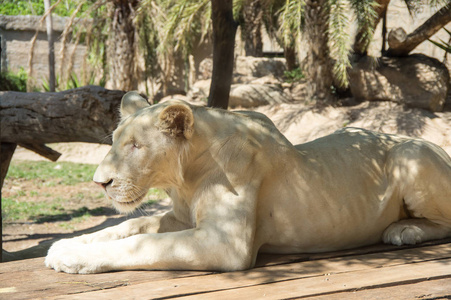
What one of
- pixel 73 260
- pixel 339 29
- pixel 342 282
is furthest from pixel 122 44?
pixel 342 282

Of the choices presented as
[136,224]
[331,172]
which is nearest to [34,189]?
[136,224]

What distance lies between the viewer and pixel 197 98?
1811 centimetres

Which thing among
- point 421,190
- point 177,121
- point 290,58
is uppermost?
point 290,58

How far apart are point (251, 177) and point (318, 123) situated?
34.6 feet

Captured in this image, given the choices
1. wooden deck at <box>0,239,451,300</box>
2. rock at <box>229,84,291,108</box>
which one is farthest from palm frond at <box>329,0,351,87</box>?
wooden deck at <box>0,239,451,300</box>

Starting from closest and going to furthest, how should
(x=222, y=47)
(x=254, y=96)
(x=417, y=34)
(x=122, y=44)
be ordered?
(x=222, y=47), (x=417, y=34), (x=254, y=96), (x=122, y=44)

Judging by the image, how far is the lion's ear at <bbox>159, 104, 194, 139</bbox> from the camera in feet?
11.0

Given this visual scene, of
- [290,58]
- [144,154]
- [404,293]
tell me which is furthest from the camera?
[290,58]

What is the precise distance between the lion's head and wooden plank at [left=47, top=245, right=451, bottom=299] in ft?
2.07

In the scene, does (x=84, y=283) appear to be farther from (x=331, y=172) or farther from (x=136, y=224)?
(x=331, y=172)

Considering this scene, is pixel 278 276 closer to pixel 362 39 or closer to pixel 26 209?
pixel 26 209

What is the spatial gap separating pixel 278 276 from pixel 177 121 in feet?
3.69

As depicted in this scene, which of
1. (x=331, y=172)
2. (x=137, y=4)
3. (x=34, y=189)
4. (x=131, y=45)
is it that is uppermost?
(x=137, y=4)

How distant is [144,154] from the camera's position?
340 cm
